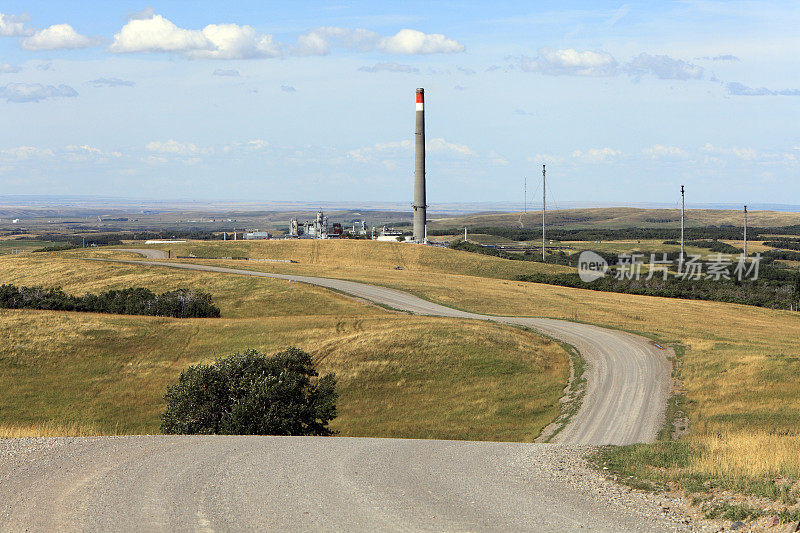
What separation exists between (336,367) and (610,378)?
19027mm

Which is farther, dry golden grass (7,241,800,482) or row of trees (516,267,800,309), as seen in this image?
row of trees (516,267,800,309)

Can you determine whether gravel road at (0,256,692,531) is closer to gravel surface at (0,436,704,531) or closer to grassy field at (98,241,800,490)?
gravel surface at (0,436,704,531)

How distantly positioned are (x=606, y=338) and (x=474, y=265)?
216ft

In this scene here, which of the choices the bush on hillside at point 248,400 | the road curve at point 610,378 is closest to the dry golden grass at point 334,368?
the road curve at point 610,378

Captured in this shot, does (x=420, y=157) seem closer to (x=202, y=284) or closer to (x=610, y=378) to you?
(x=202, y=284)

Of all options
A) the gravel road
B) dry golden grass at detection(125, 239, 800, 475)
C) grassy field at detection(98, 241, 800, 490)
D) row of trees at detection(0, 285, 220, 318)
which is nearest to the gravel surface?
the gravel road

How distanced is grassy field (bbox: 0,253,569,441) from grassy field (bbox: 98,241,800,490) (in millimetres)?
9562

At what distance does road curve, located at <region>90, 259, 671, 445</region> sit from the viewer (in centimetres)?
3722

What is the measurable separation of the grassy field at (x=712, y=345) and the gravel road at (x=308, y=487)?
156 inches

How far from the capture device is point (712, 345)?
190ft

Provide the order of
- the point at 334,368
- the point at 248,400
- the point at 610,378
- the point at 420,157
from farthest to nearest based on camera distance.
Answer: the point at 420,157 → the point at 334,368 → the point at 610,378 → the point at 248,400

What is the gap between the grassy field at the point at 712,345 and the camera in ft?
67.6

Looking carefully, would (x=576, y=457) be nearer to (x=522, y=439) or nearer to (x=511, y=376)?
(x=522, y=439)

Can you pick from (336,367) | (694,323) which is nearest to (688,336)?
(694,323)
